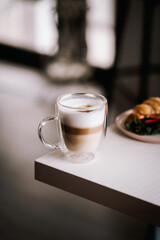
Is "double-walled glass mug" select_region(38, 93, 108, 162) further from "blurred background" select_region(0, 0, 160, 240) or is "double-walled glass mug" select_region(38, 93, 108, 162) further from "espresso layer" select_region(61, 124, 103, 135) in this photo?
"blurred background" select_region(0, 0, 160, 240)

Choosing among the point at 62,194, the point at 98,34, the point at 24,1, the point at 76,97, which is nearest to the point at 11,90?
the point at 98,34

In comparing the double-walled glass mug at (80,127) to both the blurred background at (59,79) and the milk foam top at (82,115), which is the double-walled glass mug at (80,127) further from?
the blurred background at (59,79)

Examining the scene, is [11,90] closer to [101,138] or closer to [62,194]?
[62,194]

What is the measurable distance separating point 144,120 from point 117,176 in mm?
270

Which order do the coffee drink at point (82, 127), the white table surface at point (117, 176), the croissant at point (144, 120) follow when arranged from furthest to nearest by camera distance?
the croissant at point (144, 120) < the coffee drink at point (82, 127) < the white table surface at point (117, 176)

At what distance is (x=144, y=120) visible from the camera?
1.02m

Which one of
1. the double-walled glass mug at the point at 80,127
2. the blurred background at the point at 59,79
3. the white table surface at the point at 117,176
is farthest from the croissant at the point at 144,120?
the blurred background at the point at 59,79

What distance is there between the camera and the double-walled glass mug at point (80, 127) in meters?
0.83

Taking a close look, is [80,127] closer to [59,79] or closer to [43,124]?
[43,124]

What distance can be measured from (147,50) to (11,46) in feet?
6.20

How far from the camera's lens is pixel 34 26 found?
421 centimetres

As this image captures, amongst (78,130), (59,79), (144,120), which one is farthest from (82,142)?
(59,79)

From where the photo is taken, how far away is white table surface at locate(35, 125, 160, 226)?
2.40ft

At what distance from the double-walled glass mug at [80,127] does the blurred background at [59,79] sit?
0.45 meters
